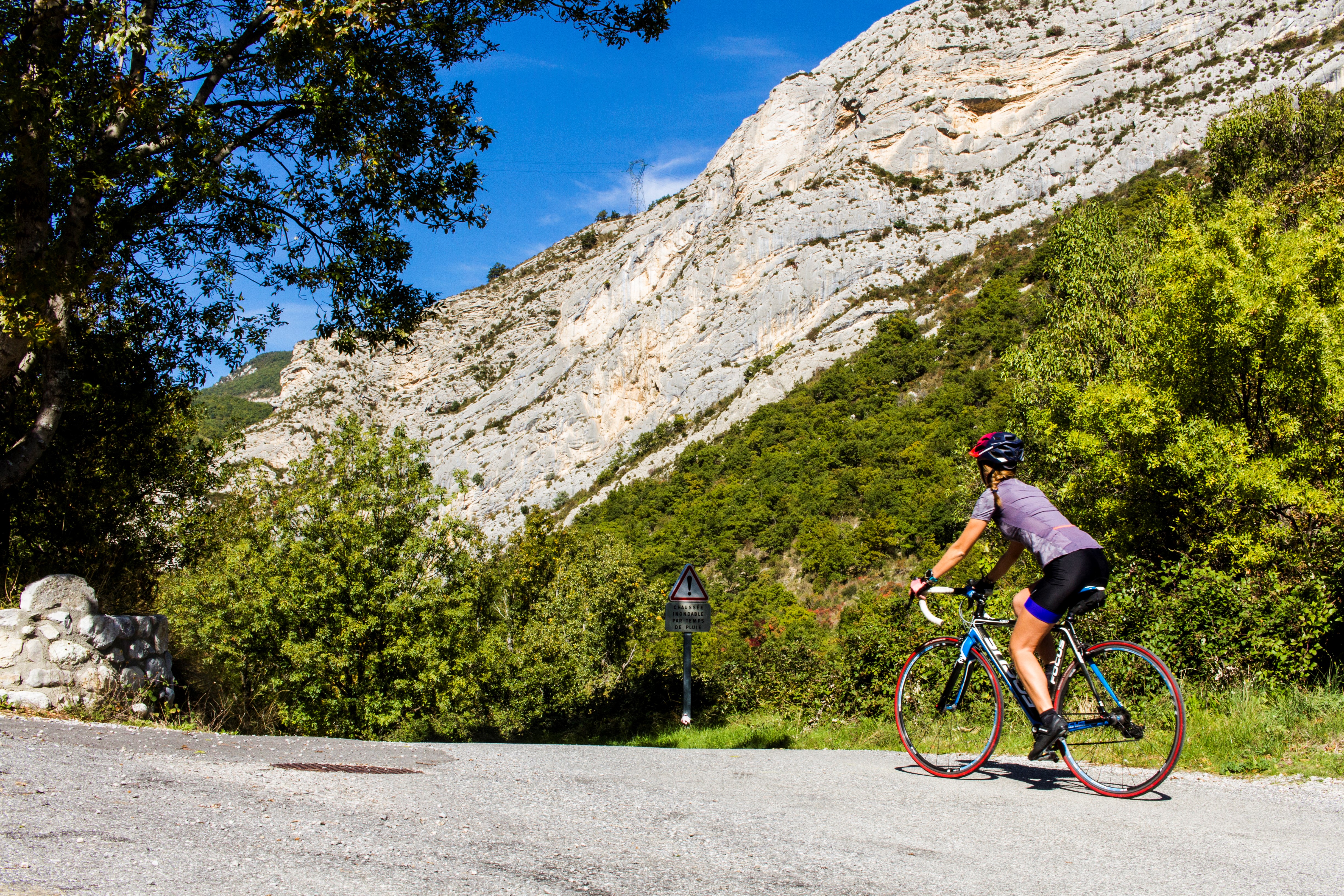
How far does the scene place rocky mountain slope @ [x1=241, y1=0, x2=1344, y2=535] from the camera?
53938 mm

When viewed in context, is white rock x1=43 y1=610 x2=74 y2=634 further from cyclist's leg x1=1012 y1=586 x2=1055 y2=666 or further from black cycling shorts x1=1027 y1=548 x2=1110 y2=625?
black cycling shorts x1=1027 y1=548 x2=1110 y2=625

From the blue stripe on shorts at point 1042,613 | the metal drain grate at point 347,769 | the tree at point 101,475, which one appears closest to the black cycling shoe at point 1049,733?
the blue stripe on shorts at point 1042,613

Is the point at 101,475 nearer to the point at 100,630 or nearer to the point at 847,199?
the point at 100,630

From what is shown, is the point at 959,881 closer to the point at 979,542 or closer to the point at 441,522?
the point at 441,522

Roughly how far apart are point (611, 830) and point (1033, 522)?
2835 millimetres

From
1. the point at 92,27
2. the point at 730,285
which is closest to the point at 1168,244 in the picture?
the point at 92,27

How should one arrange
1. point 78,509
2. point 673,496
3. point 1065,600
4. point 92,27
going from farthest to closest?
point 673,496 < point 78,509 < point 92,27 < point 1065,600

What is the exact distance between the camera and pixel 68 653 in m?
6.31

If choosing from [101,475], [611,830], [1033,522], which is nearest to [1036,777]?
[1033,522]

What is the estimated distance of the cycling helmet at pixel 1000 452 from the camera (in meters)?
4.34

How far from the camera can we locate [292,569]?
12.3 meters

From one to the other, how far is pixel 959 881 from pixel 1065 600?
1.96m

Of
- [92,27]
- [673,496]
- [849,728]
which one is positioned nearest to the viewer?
[92,27]

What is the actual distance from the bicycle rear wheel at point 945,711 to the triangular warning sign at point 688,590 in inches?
299
